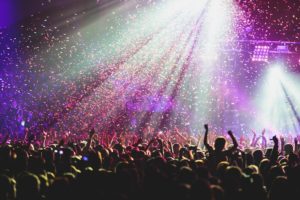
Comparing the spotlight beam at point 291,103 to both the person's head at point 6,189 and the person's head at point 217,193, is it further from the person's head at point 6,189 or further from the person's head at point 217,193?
the person's head at point 6,189

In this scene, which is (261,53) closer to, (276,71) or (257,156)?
(276,71)

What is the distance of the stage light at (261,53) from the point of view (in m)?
15.8

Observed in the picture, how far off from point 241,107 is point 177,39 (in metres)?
5.37

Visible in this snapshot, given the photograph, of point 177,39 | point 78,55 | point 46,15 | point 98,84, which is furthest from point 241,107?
point 46,15

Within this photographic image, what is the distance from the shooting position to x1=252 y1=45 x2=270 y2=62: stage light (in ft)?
51.9

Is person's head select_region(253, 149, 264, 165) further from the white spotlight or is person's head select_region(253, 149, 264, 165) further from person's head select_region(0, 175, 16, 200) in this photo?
the white spotlight

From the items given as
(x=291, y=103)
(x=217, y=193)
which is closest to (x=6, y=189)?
(x=217, y=193)

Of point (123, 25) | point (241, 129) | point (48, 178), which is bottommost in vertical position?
point (241, 129)

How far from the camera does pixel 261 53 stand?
16.0 meters

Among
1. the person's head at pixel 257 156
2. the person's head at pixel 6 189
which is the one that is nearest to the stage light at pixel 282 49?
the person's head at pixel 257 156

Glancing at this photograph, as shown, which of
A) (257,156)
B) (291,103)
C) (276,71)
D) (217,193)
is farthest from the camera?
(291,103)

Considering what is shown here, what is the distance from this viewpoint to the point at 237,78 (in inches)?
708

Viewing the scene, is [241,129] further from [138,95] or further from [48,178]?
[48,178]

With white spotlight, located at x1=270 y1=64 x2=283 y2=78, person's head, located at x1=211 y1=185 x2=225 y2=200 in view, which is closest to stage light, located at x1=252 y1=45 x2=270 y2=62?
white spotlight, located at x1=270 y1=64 x2=283 y2=78
